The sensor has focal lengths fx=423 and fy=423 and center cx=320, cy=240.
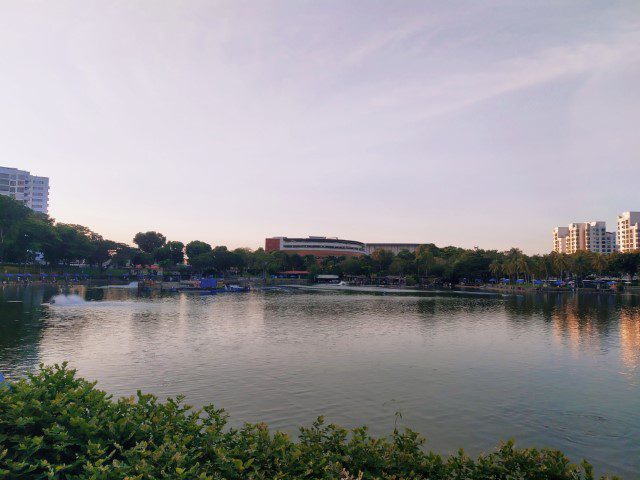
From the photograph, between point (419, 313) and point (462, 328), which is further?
point (419, 313)

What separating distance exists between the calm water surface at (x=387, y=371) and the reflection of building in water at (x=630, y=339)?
0.21m

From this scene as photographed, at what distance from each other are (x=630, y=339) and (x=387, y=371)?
28567 mm

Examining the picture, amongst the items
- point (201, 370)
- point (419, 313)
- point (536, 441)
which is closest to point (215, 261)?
point (419, 313)

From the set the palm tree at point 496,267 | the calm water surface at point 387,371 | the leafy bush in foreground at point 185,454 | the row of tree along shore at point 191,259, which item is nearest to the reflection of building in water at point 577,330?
the calm water surface at point 387,371

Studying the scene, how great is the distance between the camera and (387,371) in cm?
2673

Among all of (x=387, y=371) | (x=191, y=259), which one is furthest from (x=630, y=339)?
(x=191, y=259)

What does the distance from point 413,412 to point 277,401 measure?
6.33 metres

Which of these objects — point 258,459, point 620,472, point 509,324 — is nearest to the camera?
point 258,459

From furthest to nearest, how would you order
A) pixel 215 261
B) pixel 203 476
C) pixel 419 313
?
1. pixel 215 261
2. pixel 419 313
3. pixel 203 476

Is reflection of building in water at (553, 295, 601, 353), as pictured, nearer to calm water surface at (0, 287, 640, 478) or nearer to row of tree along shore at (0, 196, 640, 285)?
calm water surface at (0, 287, 640, 478)

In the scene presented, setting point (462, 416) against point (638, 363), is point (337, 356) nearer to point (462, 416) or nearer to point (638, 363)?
point (462, 416)

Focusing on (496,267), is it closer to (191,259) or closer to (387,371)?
(191,259)

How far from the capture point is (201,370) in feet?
85.3

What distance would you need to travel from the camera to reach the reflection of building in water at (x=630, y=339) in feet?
101
